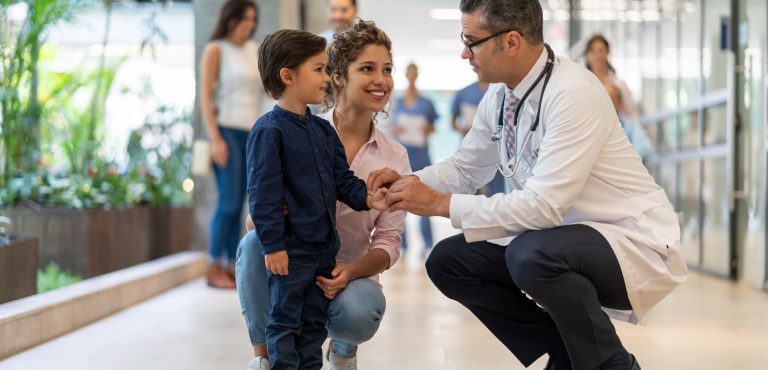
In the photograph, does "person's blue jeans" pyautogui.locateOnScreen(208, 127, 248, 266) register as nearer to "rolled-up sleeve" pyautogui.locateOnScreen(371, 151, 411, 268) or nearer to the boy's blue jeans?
"rolled-up sleeve" pyautogui.locateOnScreen(371, 151, 411, 268)

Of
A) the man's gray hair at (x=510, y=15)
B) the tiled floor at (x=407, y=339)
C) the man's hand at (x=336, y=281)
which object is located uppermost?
the man's gray hair at (x=510, y=15)

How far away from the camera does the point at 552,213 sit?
7.66ft

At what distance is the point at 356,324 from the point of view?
8.14 feet

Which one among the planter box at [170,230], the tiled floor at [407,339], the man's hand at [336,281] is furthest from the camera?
the planter box at [170,230]

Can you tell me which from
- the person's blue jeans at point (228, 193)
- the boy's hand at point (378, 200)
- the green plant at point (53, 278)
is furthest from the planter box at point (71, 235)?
the boy's hand at point (378, 200)

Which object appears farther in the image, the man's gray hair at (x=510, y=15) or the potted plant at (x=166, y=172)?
the potted plant at (x=166, y=172)

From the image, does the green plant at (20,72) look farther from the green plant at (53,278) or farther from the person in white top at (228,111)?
the person in white top at (228,111)

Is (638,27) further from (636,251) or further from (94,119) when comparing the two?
(636,251)

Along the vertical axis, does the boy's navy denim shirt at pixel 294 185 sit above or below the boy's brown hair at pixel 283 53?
below

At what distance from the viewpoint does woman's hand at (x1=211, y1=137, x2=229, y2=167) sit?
5.04 metres

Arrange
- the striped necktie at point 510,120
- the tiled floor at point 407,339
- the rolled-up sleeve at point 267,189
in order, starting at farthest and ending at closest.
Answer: the tiled floor at point 407,339
the striped necktie at point 510,120
the rolled-up sleeve at point 267,189

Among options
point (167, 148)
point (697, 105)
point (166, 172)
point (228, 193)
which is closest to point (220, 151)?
point (228, 193)

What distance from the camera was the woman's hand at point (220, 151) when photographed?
16.5 ft

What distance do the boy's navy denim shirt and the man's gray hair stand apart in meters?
0.47
